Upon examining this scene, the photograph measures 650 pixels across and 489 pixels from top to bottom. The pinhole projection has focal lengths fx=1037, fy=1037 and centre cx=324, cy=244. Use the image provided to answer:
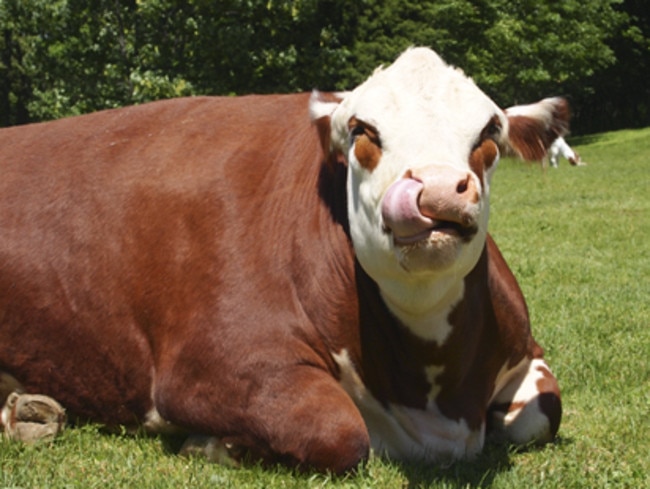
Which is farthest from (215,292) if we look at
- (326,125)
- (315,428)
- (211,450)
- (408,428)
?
(408,428)

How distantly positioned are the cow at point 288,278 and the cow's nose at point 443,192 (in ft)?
0.03

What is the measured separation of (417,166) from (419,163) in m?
0.03

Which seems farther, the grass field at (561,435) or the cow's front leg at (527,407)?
the cow's front leg at (527,407)

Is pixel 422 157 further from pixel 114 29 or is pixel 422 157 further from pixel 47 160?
pixel 114 29

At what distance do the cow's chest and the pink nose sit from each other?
94 centimetres

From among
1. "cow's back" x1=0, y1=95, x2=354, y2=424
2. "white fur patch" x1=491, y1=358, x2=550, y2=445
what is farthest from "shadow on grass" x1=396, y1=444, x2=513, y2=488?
"cow's back" x1=0, y1=95, x2=354, y2=424

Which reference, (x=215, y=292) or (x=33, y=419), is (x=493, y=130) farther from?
(x=33, y=419)

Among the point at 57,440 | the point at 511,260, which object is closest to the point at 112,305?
the point at 57,440

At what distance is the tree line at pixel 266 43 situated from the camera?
31344mm

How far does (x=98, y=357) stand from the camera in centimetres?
504

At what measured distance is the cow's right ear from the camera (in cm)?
474

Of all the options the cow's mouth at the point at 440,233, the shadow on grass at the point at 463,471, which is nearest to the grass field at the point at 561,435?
the shadow on grass at the point at 463,471

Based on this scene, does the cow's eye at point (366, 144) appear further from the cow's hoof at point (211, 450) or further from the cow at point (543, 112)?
the cow's hoof at point (211, 450)

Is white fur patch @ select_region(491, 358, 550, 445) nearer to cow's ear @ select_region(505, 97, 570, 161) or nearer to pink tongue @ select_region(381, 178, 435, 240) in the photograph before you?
cow's ear @ select_region(505, 97, 570, 161)
